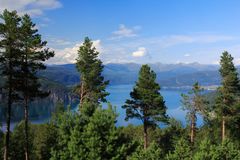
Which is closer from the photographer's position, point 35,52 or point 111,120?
point 111,120

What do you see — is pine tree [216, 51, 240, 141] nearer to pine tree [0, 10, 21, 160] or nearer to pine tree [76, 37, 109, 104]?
pine tree [76, 37, 109, 104]

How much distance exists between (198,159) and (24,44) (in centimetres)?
1960

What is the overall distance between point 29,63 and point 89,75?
1218 cm

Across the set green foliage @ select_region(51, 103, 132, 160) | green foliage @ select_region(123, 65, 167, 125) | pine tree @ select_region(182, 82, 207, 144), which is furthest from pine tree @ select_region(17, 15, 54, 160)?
pine tree @ select_region(182, 82, 207, 144)

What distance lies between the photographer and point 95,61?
1911 inches

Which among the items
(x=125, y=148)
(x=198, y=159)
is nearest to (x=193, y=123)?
(x=198, y=159)

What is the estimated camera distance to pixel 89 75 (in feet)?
155

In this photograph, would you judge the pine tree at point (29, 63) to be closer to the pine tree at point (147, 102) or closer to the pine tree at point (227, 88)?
the pine tree at point (147, 102)

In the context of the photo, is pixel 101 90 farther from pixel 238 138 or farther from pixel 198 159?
pixel 238 138

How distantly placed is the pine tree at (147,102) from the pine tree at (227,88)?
1073cm

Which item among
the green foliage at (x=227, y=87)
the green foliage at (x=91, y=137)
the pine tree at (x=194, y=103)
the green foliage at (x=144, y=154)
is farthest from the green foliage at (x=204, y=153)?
the green foliage at (x=227, y=87)

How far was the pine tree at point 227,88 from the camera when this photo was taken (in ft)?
176

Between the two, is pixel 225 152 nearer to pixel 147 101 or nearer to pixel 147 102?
pixel 147 101

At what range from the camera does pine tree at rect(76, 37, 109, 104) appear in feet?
156
